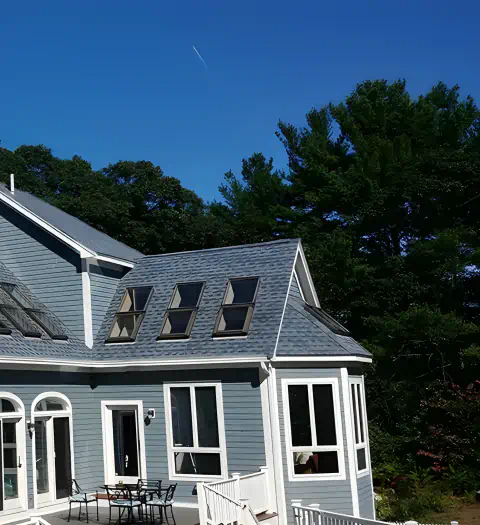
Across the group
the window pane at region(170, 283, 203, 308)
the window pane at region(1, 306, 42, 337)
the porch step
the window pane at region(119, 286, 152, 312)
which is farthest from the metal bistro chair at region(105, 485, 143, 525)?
the window pane at region(119, 286, 152, 312)

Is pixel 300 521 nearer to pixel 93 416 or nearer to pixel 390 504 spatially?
pixel 93 416

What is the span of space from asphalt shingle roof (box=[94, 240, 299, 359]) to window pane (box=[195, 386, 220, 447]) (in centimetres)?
85

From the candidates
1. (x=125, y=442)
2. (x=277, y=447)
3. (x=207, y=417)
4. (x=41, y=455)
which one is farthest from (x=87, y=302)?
(x=277, y=447)

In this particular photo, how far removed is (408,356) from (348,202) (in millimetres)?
Answer: 7285

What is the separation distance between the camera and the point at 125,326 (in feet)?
52.2

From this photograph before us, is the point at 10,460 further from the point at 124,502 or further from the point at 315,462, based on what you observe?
the point at 315,462

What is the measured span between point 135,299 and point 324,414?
5512 millimetres

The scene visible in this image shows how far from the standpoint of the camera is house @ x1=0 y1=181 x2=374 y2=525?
44.1ft

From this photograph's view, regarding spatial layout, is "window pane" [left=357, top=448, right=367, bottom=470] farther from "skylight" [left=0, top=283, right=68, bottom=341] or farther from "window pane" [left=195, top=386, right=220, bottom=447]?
"skylight" [left=0, top=283, right=68, bottom=341]

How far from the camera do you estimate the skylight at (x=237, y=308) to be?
14.5 m

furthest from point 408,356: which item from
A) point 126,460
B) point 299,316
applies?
point 126,460

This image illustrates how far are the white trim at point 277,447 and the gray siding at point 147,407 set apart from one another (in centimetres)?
29

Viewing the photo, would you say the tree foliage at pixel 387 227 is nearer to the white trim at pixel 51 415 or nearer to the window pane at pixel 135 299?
the window pane at pixel 135 299

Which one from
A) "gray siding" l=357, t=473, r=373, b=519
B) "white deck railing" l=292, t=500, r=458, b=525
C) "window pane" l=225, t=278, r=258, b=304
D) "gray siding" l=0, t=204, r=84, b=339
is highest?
"gray siding" l=0, t=204, r=84, b=339
